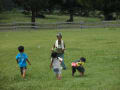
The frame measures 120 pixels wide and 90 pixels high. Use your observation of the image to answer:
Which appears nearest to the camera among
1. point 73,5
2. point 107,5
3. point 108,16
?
point 107,5

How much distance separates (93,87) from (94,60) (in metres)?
6.87

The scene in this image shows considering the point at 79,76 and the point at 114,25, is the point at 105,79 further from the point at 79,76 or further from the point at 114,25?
the point at 114,25

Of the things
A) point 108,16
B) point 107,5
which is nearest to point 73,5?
point 108,16

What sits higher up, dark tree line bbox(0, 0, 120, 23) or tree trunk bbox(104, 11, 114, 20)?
dark tree line bbox(0, 0, 120, 23)

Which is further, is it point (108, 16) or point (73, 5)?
point (73, 5)

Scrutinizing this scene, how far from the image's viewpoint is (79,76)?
12562mm

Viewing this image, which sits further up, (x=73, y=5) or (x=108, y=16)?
(x=73, y=5)

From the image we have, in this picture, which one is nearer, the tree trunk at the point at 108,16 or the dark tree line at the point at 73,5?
the dark tree line at the point at 73,5

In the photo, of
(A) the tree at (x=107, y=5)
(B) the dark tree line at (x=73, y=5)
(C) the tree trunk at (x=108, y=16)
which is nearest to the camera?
(B) the dark tree line at (x=73, y=5)

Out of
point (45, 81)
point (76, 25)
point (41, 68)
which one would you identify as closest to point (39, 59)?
point (41, 68)

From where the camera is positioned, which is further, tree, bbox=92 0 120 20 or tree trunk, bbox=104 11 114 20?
tree trunk, bbox=104 11 114 20

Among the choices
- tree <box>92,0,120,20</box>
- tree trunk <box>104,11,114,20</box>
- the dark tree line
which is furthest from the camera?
tree trunk <box>104,11,114,20</box>

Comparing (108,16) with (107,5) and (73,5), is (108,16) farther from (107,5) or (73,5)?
(73,5)

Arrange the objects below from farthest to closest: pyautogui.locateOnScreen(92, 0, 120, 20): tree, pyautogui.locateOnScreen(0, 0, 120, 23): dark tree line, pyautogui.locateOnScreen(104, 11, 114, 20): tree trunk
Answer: pyautogui.locateOnScreen(104, 11, 114, 20): tree trunk < pyautogui.locateOnScreen(92, 0, 120, 20): tree < pyautogui.locateOnScreen(0, 0, 120, 23): dark tree line
